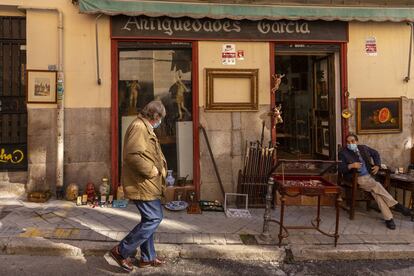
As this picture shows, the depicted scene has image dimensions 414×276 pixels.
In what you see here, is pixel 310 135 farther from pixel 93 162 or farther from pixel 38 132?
pixel 38 132

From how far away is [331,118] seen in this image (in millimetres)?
7859

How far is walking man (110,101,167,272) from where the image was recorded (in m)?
4.24

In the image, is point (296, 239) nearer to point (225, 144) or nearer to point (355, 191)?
point (355, 191)

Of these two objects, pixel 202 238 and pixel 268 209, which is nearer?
pixel 202 238

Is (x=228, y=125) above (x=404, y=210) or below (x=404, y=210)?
above

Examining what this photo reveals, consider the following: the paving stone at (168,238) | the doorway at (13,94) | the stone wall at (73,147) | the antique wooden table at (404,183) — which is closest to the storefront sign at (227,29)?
the stone wall at (73,147)

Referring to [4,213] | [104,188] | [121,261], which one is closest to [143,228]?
[121,261]

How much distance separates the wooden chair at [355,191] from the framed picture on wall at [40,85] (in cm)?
528

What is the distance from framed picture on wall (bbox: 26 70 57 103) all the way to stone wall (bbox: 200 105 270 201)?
2676 millimetres

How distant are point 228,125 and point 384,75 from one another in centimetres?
318

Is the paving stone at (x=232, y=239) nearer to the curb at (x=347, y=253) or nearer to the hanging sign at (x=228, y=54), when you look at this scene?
the curb at (x=347, y=253)

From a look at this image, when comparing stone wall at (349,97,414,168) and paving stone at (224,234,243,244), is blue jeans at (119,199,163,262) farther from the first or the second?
stone wall at (349,97,414,168)

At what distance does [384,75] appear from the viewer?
7.57 metres

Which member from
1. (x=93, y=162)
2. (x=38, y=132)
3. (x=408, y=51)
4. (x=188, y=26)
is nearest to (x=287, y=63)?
(x=408, y=51)
